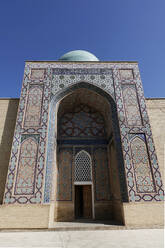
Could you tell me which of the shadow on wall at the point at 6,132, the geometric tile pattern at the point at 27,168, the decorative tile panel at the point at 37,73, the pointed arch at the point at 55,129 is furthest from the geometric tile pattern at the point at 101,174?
the decorative tile panel at the point at 37,73

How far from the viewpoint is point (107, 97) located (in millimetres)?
6004

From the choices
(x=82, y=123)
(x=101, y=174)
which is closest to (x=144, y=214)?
(x=101, y=174)

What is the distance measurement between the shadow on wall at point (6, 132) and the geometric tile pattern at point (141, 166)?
3937 mm

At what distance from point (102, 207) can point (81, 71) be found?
5.02m

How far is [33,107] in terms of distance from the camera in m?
5.60

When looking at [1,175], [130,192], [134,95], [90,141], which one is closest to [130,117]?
[134,95]

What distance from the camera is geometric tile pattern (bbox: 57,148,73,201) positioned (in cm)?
578

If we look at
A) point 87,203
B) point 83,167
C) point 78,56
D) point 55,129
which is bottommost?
point 87,203

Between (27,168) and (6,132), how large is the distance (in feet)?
5.57

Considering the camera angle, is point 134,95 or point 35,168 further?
point 134,95

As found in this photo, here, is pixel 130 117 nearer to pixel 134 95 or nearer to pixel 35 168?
pixel 134 95

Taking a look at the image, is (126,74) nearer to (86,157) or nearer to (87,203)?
(86,157)

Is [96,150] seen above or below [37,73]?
below

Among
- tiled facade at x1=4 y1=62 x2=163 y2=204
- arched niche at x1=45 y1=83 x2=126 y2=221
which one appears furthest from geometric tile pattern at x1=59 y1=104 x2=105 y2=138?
tiled facade at x1=4 y1=62 x2=163 y2=204
